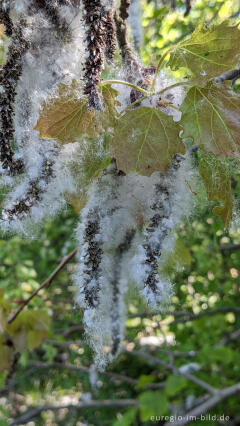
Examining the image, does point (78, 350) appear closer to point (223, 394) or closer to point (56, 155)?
point (223, 394)

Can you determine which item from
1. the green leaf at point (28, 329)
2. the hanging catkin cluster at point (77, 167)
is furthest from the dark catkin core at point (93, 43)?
the green leaf at point (28, 329)

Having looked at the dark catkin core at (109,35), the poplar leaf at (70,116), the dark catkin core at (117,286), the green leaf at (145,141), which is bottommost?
the dark catkin core at (117,286)

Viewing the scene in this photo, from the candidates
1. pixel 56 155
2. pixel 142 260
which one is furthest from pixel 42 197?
pixel 142 260

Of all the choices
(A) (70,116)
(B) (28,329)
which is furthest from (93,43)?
(B) (28,329)

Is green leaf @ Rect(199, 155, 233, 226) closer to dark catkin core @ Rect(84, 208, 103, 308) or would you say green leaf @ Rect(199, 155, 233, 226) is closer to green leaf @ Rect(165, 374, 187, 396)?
dark catkin core @ Rect(84, 208, 103, 308)

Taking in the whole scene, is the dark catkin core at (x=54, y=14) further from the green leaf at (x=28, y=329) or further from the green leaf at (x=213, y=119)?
the green leaf at (x=28, y=329)

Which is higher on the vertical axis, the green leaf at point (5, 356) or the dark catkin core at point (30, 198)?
the dark catkin core at point (30, 198)

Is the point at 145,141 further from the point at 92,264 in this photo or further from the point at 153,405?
the point at 153,405

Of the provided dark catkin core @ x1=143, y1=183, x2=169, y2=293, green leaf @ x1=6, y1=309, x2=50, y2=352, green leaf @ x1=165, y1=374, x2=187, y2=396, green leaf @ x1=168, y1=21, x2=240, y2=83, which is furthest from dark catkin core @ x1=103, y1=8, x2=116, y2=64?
green leaf @ x1=165, y1=374, x2=187, y2=396
